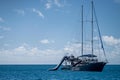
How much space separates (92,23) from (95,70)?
15373 millimetres

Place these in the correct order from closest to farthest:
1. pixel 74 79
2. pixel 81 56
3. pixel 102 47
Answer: pixel 74 79 → pixel 102 47 → pixel 81 56

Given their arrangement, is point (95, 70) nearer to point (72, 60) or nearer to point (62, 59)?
point (72, 60)

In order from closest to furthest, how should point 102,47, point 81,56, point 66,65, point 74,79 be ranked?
point 74,79 < point 102,47 < point 81,56 < point 66,65

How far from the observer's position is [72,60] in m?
105

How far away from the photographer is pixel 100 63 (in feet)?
312

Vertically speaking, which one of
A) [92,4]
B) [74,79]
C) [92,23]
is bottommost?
[74,79]

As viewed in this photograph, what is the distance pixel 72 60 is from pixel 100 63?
42.0 ft

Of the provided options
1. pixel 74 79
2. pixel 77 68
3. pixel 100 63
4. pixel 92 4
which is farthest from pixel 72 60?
pixel 74 79

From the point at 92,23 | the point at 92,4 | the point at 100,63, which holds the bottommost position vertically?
the point at 100,63

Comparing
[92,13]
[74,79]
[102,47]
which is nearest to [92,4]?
[92,13]

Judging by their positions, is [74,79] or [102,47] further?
[102,47]

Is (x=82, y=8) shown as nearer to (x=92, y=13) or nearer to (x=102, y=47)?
(x=92, y=13)

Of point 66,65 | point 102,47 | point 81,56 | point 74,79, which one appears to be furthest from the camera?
point 66,65

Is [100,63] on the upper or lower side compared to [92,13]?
lower
